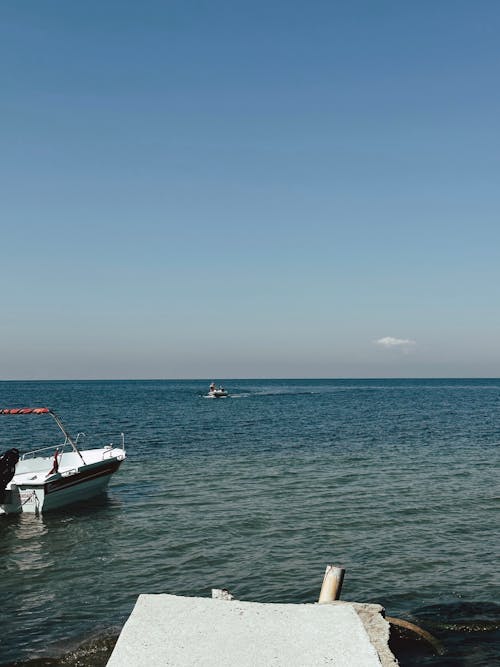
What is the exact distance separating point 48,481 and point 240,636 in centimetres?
1736

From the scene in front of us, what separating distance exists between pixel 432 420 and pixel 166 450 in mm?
34012

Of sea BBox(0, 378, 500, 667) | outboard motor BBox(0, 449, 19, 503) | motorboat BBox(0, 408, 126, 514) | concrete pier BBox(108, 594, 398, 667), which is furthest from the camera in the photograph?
motorboat BBox(0, 408, 126, 514)

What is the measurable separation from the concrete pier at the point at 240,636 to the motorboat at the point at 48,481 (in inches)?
624

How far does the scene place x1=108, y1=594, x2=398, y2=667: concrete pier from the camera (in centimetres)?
745

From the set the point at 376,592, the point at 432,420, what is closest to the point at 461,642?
the point at 376,592

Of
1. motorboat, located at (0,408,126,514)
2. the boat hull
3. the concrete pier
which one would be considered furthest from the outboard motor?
the concrete pier

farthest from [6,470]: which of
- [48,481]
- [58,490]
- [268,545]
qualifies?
[268,545]

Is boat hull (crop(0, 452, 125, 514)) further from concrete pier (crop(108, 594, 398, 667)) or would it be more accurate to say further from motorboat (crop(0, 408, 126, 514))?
concrete pier (crop(108, 594, 398, 667))

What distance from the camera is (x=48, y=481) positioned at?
2352cm

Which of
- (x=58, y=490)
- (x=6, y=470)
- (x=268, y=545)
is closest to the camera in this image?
(x=268, y=545)

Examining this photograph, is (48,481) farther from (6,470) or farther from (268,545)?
(268,545)

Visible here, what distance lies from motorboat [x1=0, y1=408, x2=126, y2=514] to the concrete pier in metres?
15.9

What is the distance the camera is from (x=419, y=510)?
22.7m

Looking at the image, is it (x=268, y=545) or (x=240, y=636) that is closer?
(x=240, y=636)
